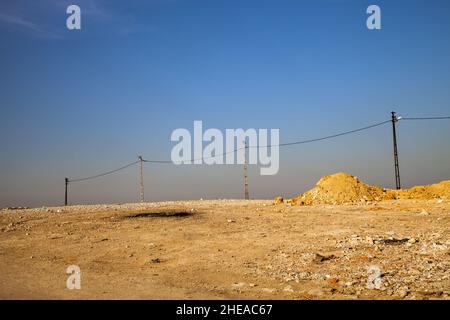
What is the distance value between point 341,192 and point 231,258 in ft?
52.8

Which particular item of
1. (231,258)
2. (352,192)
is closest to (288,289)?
(231,258)

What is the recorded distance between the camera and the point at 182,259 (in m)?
8.12

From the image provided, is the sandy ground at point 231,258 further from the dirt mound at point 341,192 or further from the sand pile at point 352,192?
the sand pile at point 352,192

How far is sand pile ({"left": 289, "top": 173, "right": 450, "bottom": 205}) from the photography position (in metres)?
22.2

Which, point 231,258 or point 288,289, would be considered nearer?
point 288,289

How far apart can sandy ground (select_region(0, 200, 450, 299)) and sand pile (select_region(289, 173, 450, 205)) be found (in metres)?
8.75

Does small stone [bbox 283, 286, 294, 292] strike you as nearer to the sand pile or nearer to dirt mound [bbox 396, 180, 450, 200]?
the sand pile

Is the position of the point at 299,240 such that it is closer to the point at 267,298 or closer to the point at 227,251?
the point at 227,251

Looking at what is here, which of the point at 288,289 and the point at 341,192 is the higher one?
the point at 341,192

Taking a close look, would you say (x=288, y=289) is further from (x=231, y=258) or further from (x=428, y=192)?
(x=428, y=192)

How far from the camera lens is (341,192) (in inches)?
892

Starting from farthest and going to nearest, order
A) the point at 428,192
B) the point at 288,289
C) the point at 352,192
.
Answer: the point at 428,192 < the point at 352,192 < the point at 288,289

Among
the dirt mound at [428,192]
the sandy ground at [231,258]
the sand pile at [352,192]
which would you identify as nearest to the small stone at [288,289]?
the sandy ground at [231,258]
